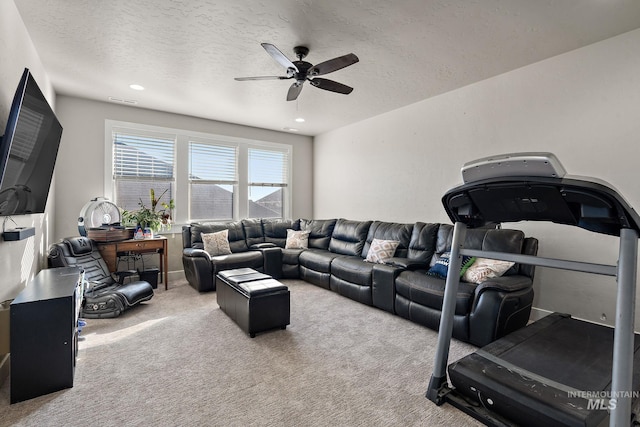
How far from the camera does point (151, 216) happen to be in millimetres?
4613

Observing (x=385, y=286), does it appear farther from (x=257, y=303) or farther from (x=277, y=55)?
(x=277, y=55)

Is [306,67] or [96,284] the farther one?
[96,284]

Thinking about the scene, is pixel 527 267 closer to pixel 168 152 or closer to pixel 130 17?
pixel 130 17

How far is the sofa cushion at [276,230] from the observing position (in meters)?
5.66

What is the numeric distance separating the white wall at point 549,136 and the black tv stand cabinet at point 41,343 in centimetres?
417

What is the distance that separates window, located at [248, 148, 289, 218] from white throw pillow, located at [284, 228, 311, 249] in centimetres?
105

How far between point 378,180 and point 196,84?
3.14 meters

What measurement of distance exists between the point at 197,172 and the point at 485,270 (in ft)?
15.5

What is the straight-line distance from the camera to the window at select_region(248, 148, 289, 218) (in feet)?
20.1

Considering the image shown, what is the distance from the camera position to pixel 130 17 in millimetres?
2479

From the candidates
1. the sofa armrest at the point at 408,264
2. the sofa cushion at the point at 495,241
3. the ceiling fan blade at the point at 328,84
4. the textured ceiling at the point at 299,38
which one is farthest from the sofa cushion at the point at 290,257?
the ceiling fan blade at the point at 328,84

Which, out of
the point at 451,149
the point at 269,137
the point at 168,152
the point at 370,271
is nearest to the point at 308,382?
the point at 370,271

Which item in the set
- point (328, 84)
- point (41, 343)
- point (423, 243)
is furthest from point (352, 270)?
point (41, 343)

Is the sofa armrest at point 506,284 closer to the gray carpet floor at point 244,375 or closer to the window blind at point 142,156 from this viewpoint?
the gray carpet floor at point 244,375
